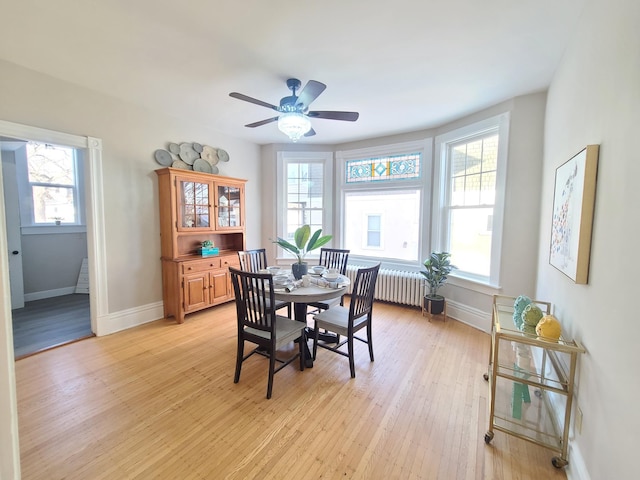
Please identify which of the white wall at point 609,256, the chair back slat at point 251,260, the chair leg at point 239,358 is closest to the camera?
the white wall at point 609,256

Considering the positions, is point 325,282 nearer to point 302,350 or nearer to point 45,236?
point 302,350

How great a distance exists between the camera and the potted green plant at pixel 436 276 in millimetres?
3578

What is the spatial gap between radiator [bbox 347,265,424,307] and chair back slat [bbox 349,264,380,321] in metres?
1.77

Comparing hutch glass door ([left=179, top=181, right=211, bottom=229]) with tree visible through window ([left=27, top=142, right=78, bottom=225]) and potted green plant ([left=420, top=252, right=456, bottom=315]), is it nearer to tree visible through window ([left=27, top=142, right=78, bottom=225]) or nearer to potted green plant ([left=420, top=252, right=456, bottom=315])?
tree visible through window ([left=27, top=142, right=78, bottom=225])

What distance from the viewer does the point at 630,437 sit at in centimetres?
103

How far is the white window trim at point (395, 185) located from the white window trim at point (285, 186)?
0.13 m

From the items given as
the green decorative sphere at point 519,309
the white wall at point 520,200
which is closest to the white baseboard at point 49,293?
the green decorative sphere at point 519,309

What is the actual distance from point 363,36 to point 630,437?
2638 mm

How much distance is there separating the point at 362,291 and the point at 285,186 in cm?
312

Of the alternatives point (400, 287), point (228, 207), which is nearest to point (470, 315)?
point (400, 287)

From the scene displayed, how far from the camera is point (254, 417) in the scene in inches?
75.5

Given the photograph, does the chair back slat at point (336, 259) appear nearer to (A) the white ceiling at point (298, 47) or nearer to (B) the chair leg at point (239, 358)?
(B) the chair leg at point (239, 358)

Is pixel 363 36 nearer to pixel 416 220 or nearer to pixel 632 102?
pixel 632 102

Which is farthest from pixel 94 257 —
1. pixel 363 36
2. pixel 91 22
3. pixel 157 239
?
pixel 363 36
